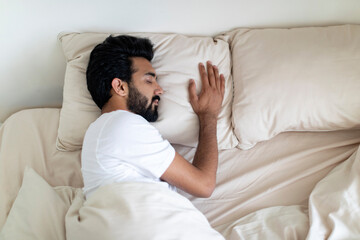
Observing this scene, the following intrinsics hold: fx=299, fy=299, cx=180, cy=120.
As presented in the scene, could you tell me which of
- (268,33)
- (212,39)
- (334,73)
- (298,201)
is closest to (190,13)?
(212,39)

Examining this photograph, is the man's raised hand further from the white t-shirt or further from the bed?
the white t-shirt

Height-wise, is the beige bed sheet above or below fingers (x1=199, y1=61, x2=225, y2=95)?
below

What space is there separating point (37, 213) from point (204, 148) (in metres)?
0.59

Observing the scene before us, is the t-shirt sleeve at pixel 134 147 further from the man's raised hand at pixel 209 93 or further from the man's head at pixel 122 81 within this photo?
the man's raised hand at pixel 209 93

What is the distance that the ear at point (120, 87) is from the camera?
1.10 metres

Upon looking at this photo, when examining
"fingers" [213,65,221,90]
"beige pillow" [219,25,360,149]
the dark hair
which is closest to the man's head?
the dark hair

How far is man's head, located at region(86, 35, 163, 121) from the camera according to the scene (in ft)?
3.67

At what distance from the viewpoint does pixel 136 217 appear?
0.78 m

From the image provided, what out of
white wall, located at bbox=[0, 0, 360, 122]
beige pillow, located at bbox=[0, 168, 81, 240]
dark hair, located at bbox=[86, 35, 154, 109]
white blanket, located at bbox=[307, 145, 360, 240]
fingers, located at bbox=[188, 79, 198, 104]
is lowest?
beige pillow, located at bbox=[0, 168, 81, 240]

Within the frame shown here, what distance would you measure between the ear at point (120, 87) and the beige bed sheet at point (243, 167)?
1.11ft

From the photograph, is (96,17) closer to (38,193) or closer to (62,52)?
(62,52)

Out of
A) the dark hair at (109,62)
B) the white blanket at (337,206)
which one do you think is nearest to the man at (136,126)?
the dark hair at (109,62)

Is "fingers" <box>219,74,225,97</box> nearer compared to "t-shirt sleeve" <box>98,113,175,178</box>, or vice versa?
"t-shirt sleeve" <box>98,113,175,178</box>

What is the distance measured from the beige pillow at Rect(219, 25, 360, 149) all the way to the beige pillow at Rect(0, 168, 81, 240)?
70cm
